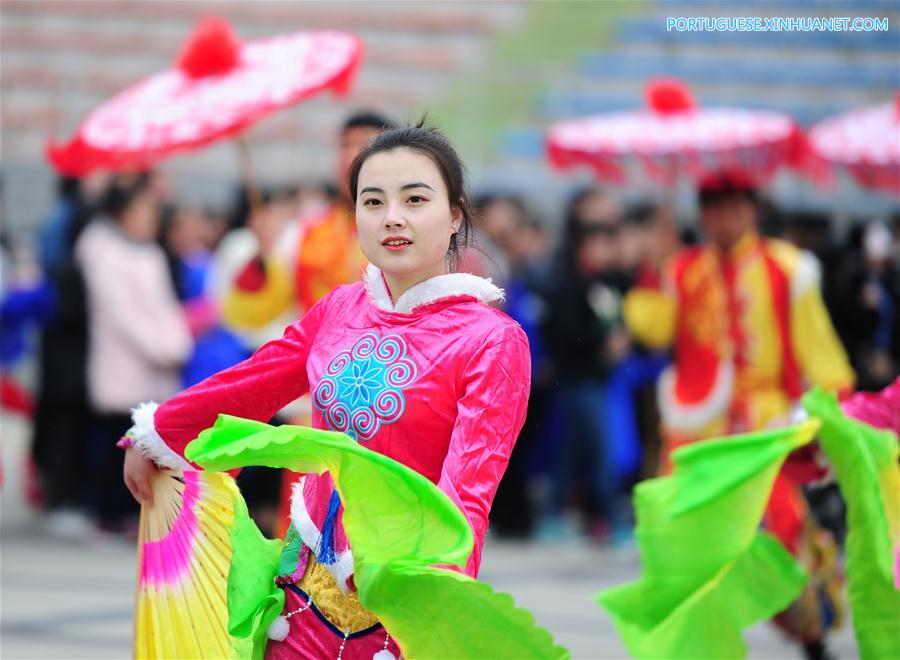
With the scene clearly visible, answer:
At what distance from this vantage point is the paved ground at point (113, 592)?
5672mm

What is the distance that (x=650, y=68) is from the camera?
13.8 m

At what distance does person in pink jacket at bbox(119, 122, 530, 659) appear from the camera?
2807mm

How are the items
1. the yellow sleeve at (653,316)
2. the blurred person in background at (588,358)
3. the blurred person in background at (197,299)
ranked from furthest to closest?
the blurred person in background at (588,358), the blurred person in background at (197,299), the yellow sleeve at (653,316)

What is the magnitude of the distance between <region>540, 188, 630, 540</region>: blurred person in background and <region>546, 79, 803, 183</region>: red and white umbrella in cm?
113

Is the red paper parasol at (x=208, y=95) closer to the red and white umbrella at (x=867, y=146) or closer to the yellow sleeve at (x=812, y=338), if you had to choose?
the yellow sleeve at (x=812, y=338)

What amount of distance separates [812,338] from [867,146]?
194cm

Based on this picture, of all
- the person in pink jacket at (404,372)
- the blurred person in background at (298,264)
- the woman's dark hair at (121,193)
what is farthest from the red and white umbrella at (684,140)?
the person in pink jacket at (404,372)

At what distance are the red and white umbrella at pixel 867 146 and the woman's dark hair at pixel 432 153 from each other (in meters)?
4.64

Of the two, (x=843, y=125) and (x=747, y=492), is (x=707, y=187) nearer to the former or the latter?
(x=843, y=125)

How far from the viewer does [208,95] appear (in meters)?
5.41

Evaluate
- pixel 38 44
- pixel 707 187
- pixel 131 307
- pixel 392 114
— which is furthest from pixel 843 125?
pixel 38 44

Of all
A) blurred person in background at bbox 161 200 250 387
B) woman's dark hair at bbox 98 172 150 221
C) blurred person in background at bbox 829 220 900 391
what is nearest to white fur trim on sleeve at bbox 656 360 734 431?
blurred person in background at bbox 161 200 250 387

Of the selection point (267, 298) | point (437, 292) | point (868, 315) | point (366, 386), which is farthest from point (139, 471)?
point (868, 315)

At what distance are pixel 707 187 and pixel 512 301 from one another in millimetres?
2923
